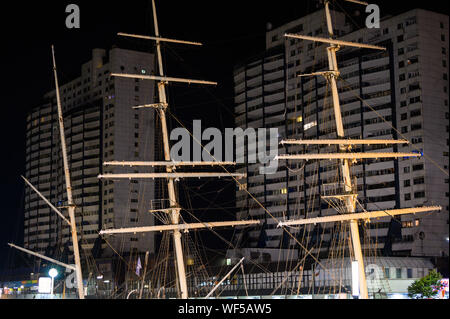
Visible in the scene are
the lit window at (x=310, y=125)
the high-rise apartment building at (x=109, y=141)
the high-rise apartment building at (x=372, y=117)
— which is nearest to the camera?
the high-rise apartment building at (x=372, y=117)

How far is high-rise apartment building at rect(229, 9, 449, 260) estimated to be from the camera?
122750 mm

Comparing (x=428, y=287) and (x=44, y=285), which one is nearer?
(x=44, y=285)

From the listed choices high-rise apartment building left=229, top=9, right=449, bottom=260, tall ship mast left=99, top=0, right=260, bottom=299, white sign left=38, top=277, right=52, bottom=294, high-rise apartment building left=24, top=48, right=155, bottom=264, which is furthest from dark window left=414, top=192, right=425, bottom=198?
white sign left=38, top=277, right=52, bottom=294

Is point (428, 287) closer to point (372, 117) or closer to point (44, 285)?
point (44, 285)

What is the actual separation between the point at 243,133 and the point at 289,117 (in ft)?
42.4

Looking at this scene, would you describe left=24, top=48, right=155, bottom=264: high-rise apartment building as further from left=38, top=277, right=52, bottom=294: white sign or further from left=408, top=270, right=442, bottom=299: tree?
left=38, top=277, right=52, bottom=294: white sign

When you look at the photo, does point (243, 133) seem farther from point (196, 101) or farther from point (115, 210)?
point (115, 210)

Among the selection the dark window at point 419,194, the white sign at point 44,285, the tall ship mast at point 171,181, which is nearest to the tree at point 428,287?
the tall ship mast at point 171,181

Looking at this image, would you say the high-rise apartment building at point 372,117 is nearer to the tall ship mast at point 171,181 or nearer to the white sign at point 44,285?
the tall ship mast at point 171,181

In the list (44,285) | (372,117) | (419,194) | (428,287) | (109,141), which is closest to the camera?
(44,285)

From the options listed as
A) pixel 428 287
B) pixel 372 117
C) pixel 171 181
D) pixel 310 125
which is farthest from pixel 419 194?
pixel 171 181

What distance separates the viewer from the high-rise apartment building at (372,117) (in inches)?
4833

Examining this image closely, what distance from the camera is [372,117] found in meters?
137
